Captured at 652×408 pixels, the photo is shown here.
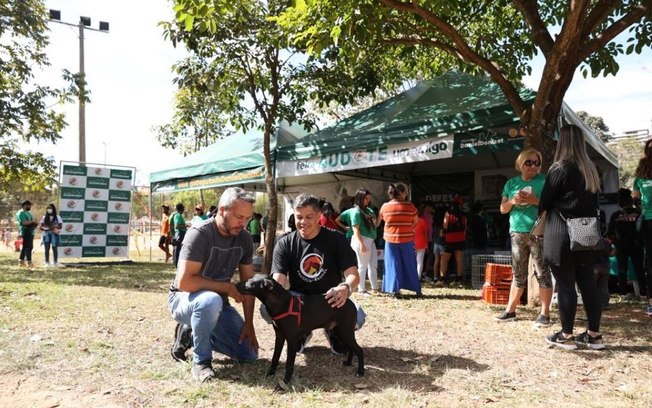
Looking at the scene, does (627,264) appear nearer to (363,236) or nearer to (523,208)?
(523,208)

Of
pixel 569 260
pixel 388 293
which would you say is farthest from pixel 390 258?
pixel 569 260

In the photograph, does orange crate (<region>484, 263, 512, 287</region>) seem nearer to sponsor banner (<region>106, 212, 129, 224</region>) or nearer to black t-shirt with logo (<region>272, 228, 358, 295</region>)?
black t-shirt with logo (<region>272, 228, 358, 295</region>)

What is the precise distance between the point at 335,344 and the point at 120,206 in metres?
10.2

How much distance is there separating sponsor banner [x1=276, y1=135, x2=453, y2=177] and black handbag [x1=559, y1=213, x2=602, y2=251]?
3314mm

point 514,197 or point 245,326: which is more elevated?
point 514,197

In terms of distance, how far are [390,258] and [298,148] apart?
118 inches

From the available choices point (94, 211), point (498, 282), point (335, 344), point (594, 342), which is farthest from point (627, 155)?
point (335, 344)

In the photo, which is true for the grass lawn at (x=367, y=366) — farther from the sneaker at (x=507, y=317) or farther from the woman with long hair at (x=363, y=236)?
the woman with long hair at (x=363, y=236)

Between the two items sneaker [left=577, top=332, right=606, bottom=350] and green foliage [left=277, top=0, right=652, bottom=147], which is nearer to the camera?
sneaker [left=577, top=332, right=606, bottom=350]

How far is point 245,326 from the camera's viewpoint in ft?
10.7

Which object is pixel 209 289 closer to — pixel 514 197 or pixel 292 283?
pixel 292 283

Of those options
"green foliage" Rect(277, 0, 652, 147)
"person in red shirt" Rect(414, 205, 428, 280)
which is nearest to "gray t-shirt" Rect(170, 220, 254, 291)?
"green foliage" Rect(277, 0, 652, 147)

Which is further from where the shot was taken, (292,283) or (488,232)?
(488,232)

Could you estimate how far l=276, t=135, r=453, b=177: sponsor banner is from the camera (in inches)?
270
